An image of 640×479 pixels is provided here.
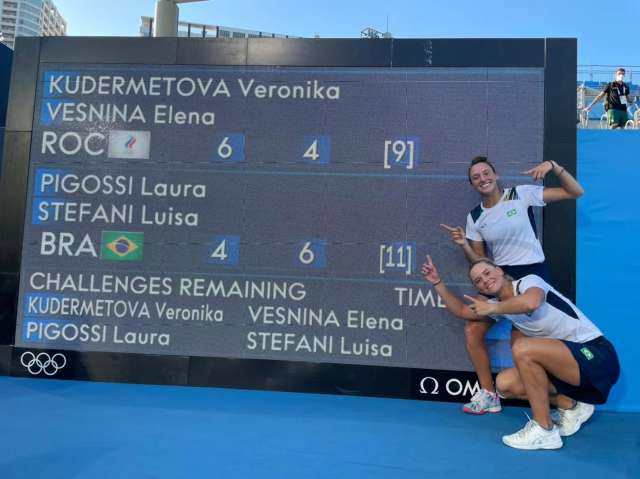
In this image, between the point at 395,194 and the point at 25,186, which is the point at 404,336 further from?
the point at 25,186

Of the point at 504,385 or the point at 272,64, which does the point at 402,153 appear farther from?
the point at 504,385

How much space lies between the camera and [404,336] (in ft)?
11.2

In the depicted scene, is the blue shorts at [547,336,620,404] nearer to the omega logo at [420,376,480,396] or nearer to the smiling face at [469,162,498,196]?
the omega logo at [420,376,480,396]

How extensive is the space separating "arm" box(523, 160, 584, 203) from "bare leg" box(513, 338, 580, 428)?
942 millimetres

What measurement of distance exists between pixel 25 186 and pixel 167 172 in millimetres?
1065

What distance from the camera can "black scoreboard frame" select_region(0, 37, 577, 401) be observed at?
340 centimetres

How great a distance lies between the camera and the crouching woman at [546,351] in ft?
8.56

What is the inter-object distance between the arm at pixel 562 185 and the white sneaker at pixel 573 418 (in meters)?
1.23

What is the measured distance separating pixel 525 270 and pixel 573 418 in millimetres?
878

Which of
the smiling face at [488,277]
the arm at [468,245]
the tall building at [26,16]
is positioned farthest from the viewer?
the tall building at [26,16]

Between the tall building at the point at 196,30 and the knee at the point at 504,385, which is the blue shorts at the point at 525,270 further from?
the tall building at the point at 196,30

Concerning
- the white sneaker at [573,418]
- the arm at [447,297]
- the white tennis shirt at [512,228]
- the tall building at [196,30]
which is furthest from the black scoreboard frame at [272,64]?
the tall building at [196,30]

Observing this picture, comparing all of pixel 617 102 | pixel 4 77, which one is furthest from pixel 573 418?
pixel 617 102

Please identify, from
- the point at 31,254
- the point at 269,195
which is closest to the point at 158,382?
the point at 31,254
